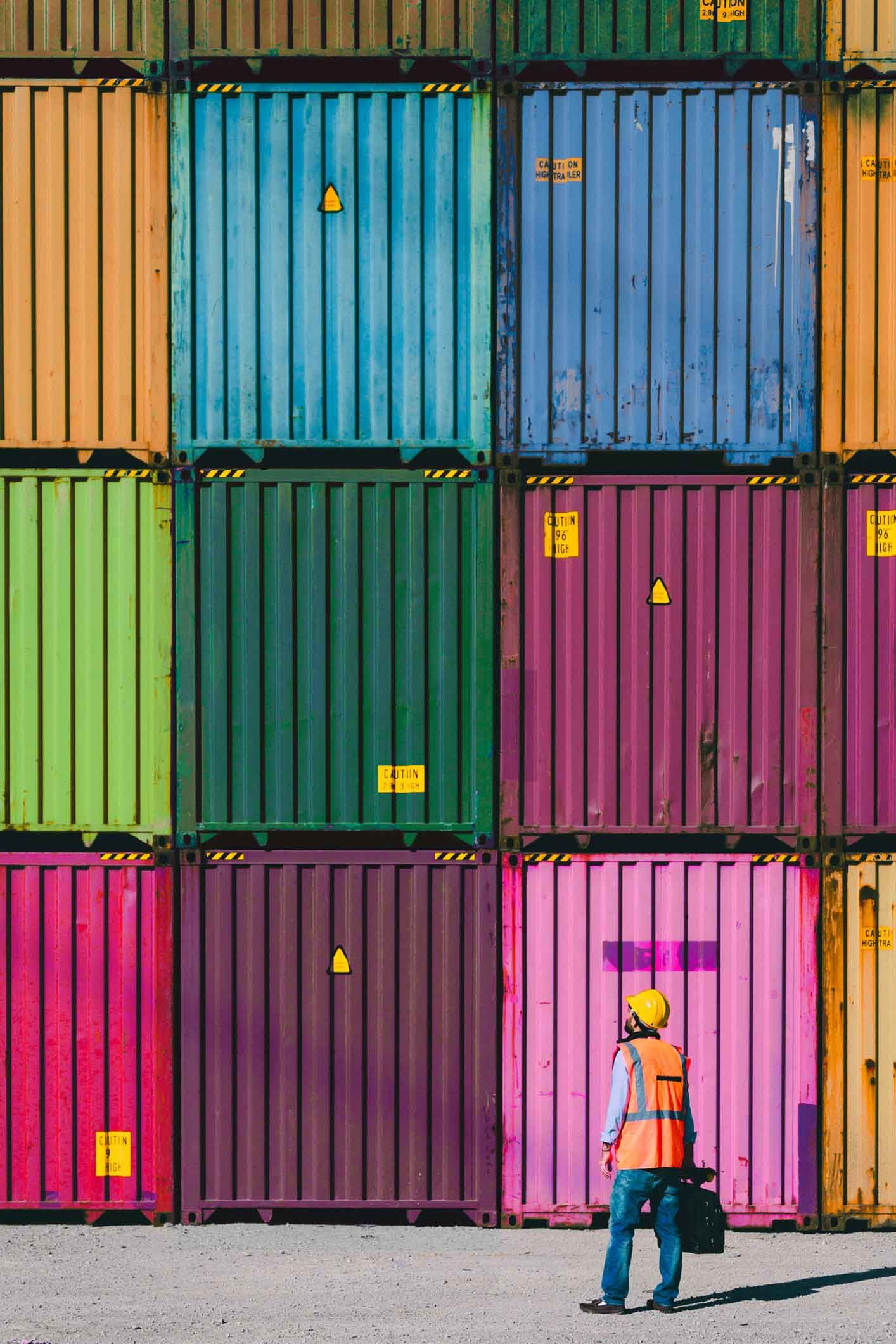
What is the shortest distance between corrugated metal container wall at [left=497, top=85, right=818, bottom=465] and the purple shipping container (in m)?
0.64

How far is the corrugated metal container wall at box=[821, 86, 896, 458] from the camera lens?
1013 cm

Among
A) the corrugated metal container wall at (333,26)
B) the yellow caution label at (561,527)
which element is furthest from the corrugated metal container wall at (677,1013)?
the corrugated metal container wall at (333,26)

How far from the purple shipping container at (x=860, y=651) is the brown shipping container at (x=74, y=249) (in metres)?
Result: 5.39

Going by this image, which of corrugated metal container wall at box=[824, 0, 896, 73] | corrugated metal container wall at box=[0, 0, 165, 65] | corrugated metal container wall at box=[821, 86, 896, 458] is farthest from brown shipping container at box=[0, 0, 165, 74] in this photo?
corrugated metal container wall at box=[821, 86, 896, 458]

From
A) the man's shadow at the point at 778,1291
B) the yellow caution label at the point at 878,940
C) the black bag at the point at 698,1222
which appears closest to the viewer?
the black bag at the point at 698,1222

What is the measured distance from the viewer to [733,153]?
10.1m

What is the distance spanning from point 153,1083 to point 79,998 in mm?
881

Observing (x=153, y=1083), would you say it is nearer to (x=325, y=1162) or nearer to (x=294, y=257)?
(x=325, y=1162)

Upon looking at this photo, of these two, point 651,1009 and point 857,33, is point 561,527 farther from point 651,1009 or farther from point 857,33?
point 857,33

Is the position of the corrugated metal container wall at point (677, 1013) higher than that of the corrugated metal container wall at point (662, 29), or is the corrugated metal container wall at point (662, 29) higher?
the corrugated metal container wall at point (662, 29)

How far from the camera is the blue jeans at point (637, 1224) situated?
8047 millimetres

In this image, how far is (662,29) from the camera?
10.1 metres

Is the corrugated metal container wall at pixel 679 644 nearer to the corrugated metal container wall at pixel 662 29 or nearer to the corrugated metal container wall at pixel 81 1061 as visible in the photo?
the corrugated metal container wall at pixel 81 1061

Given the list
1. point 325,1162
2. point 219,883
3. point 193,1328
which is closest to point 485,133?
point 219,883
